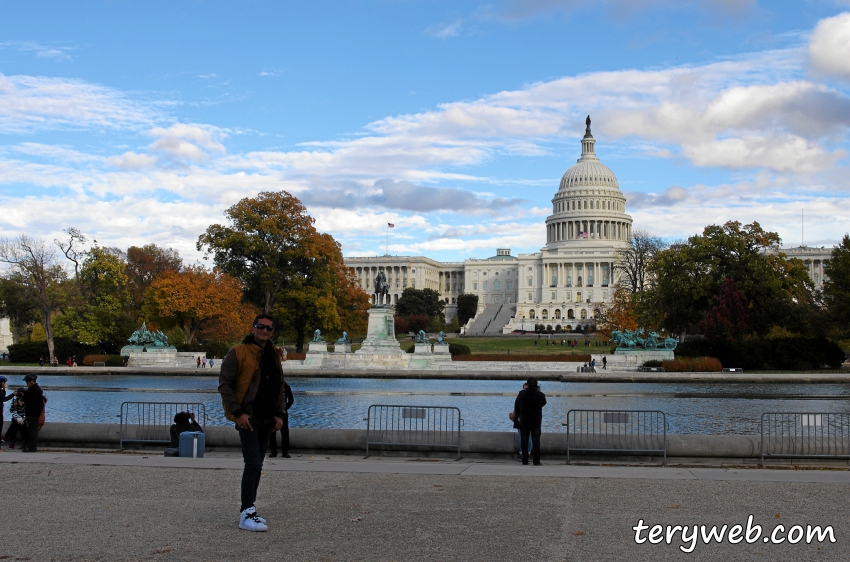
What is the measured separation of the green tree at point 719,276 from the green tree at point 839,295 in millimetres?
1648

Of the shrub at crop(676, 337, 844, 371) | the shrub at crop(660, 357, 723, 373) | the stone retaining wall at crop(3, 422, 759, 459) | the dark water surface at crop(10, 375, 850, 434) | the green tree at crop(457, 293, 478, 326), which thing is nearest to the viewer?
the stone retaining wall at crop(3, 422, 759, 459)

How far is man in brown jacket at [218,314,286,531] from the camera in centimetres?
889

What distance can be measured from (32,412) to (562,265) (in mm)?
155670

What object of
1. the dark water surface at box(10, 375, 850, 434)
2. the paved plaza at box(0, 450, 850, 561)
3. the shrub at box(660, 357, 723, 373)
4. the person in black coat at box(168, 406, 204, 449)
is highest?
the shrub at box(660, 357, 723, 373)

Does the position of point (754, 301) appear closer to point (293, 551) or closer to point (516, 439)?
point (516, 439)

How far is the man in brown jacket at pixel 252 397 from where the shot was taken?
8.89m

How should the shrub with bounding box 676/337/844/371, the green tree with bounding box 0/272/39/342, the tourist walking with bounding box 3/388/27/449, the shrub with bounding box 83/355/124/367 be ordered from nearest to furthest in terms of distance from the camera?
the tourist walking with bounding box 3/388/27/449
the shrub with bounding box 676/337/844/371
the shrub with bounding box 83/355/124/367
the green tree with bounding box 0/272/39/342

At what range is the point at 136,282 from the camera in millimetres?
91625

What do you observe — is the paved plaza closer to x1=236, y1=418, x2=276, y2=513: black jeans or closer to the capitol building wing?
x1=236, y1=418, x2=276, y2=513: black jeans

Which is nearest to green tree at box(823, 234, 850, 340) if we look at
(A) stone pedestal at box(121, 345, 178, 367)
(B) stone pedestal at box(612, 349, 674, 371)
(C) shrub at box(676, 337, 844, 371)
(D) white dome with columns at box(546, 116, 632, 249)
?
(C) shrub at box(676, 337, 844, 371)

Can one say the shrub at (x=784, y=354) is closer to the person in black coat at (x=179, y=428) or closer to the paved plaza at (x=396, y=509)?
Result: the paved plaza at (x=396, y=509)

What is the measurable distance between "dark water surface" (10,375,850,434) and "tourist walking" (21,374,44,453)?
8.46 meters

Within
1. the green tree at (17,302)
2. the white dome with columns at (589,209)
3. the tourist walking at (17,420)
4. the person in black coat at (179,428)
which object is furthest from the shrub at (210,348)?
the white dome with columns at (589,209)

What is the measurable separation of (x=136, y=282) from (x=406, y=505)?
8585 centimetres
